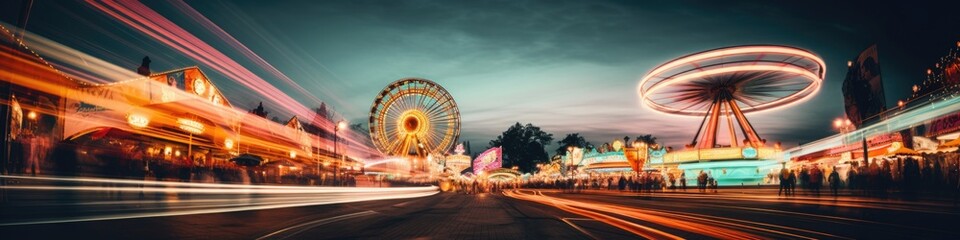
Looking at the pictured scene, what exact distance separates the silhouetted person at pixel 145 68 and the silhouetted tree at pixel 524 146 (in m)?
145

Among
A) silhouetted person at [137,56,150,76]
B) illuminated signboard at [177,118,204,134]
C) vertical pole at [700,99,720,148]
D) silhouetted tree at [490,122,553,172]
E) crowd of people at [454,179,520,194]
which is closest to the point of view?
illuminated signboard at [177,118,204,134]

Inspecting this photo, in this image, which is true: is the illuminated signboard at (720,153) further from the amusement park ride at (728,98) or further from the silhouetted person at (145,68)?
the silhouetted person at (145,68)

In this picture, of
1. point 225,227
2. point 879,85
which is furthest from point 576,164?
point 225,227

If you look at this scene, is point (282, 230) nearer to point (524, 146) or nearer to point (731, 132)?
point (731, 132)

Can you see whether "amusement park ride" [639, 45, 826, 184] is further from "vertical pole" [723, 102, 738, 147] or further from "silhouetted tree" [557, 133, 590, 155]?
"silhouetted tree" [557, 133, 590, 155]

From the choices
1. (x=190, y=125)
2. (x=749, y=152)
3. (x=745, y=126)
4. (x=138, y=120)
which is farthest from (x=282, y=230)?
(x=745, y=126)

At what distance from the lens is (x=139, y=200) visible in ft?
48.8

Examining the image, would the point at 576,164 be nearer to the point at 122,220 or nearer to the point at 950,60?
the point at 950,60

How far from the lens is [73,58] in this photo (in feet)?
59.9

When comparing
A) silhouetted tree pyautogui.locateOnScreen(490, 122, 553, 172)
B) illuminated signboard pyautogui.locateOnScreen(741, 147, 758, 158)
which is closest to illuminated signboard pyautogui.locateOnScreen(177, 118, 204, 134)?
illuminated signboard pyautogui.locateOnScreen(741, 147, 758, 158)

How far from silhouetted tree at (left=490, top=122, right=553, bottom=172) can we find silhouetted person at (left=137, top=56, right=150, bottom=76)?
14484cm

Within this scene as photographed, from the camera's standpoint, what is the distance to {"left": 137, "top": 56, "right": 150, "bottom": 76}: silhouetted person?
26188 millimetres

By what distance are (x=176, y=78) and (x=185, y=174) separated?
8452 millimetres

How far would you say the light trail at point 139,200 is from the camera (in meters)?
11.2
